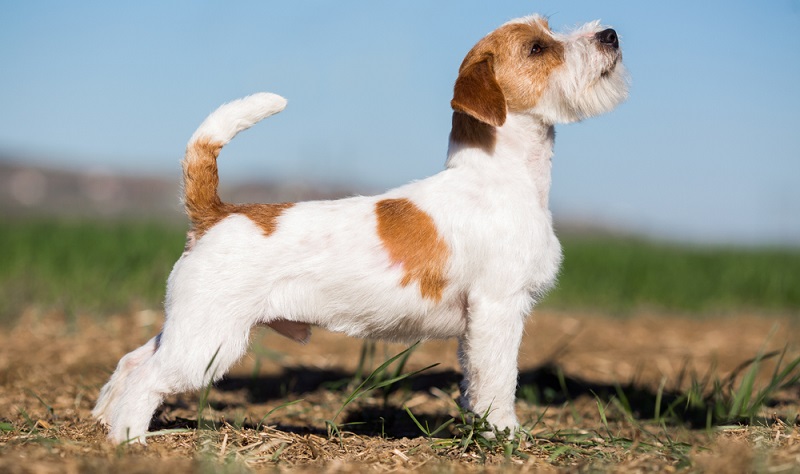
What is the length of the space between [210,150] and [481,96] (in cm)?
139

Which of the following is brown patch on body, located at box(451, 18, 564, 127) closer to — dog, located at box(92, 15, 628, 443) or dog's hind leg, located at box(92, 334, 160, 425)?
dog, located at box(92, 15, 628, 443)

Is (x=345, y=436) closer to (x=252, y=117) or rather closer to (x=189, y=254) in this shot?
(x=189, y=254)

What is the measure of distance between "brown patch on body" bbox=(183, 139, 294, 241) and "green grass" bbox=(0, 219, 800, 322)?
4075mm

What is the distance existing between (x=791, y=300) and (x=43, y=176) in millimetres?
43003

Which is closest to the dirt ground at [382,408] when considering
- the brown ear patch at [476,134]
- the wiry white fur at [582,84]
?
the brown ear patch at [476,134]

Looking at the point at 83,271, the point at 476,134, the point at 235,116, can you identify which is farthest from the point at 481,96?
the point at 83,271

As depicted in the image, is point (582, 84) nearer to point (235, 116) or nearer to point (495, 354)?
point (495, 354)

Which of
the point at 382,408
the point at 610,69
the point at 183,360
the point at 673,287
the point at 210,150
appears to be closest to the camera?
the point at 183,360

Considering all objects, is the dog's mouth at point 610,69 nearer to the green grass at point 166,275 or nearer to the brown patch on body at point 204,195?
the brown patch on body at point 204,195

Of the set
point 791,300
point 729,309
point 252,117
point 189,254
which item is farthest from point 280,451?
point 791,300

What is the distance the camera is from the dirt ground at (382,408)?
10.8 ft

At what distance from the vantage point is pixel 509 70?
393 cm

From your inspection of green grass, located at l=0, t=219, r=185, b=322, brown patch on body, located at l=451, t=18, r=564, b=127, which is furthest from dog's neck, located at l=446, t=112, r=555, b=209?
green grass, located at l=0, t=219, r=185, b=322

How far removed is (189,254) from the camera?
362 centimetres
